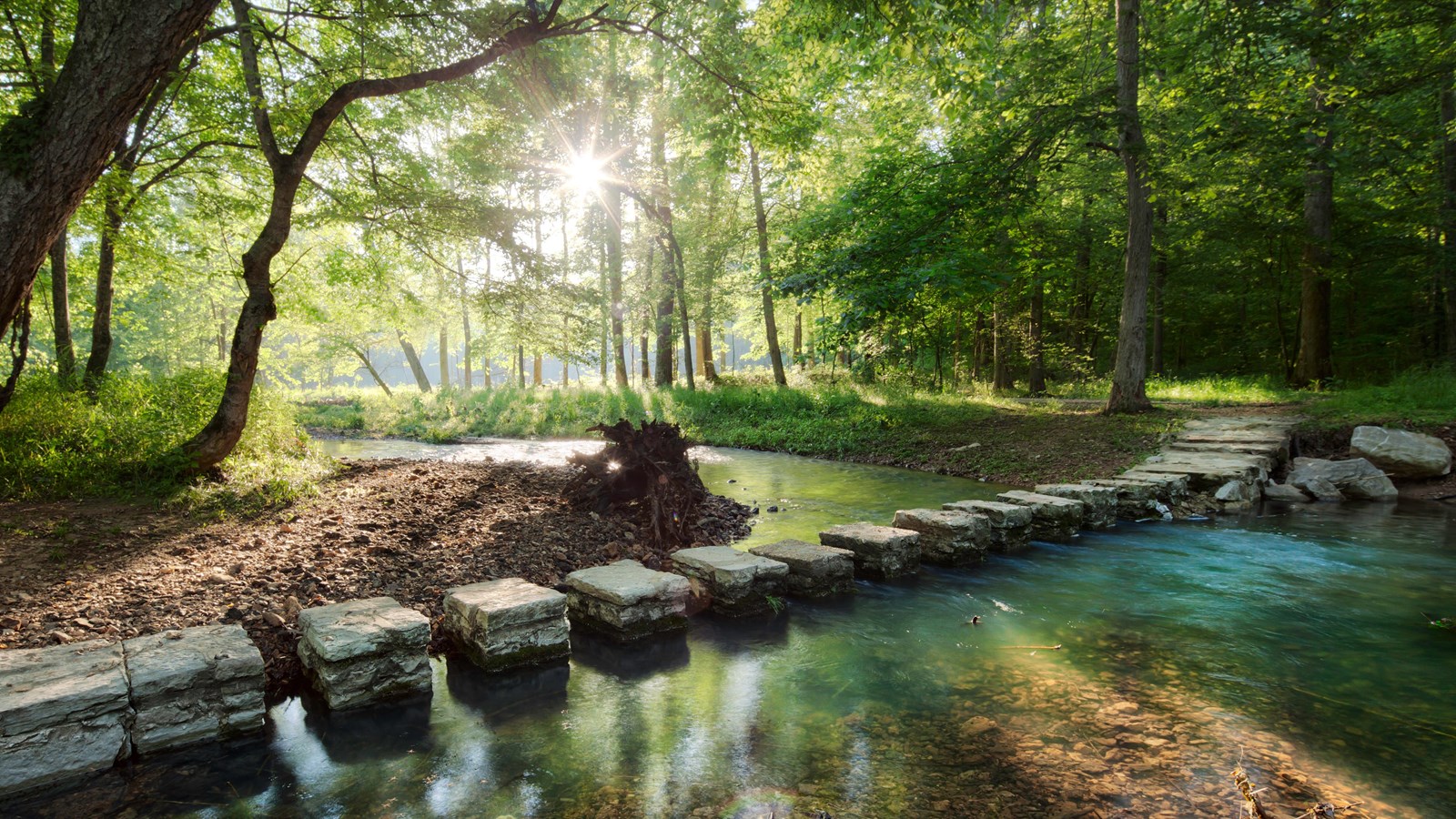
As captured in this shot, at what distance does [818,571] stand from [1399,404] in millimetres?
11490

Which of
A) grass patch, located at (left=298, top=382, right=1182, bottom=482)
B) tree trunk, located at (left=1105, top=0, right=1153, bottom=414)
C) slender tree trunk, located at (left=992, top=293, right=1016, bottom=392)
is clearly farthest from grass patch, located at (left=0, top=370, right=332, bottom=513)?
slender tree trunk, located at (left=992, top=293, right=1016, bottom=392)

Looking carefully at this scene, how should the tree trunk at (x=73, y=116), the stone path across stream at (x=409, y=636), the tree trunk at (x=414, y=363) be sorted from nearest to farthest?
the stone path across stream at (x=409, y=636)
the tree trunk at (x=73, y=116)
the tree trunk at (x=414, y=363)

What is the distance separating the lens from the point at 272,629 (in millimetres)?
3260

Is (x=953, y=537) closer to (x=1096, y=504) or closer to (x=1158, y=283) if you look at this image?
(x=1096, y=504)

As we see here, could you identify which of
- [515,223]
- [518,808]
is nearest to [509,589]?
[518,808]

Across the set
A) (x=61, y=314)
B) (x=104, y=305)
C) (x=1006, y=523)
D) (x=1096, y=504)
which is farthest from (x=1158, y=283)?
(x=61, y=314)

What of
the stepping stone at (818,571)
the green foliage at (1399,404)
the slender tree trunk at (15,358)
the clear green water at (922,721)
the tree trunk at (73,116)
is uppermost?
the tree trunk at (73,116)

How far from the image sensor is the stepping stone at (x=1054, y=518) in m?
5.98

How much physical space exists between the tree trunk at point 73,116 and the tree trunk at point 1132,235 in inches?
469

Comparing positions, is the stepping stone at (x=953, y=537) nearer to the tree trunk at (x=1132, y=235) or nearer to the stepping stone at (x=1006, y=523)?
the stepping stone at (x=1006, y=523)

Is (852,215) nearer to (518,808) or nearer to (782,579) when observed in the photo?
(782,579)

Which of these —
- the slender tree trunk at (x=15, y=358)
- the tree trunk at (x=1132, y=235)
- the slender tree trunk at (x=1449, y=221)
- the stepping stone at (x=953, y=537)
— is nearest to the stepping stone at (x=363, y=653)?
the stepping stone at (x=953, y=537)

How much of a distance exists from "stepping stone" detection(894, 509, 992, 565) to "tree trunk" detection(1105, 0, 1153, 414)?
711 centimetres

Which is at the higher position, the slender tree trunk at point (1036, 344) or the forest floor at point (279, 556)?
the slender tree trunk at point (1036, 344)
